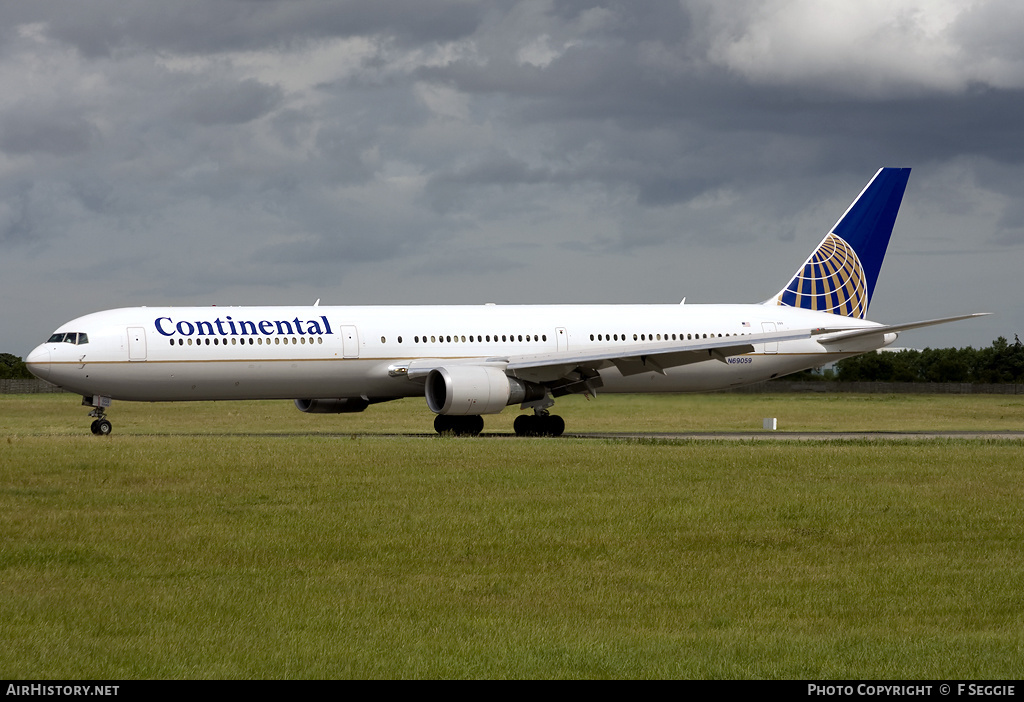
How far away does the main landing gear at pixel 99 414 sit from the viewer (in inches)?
1195

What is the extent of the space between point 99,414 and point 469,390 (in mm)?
9338

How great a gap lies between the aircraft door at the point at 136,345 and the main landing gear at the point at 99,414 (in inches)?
59.2

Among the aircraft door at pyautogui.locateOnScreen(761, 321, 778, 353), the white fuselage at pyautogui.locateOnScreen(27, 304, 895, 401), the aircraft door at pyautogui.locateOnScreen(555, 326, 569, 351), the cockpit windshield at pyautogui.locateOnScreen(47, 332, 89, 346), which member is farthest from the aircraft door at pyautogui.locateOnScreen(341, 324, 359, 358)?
the aircraft door at pyautogui.locateOnScreen(761, 321, 778, 353)

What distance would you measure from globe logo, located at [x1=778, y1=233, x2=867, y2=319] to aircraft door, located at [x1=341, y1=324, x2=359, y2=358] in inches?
553

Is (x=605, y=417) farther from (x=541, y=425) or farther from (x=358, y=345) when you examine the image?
(x=358, y=345)

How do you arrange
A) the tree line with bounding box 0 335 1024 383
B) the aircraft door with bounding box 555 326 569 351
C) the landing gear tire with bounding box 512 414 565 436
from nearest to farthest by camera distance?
1. the landing gear tire with bounding box 512 414 565 436
2. the aircraft door with bounding box 555 326 569 351
3. the tree line with bounding box 0 335 1024 383

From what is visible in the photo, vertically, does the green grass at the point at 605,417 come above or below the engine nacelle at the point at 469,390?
below

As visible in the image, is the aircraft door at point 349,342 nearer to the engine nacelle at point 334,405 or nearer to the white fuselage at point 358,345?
the white fuselage at point 358,345

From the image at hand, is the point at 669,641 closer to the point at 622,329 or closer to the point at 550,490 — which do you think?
the point at 550,490

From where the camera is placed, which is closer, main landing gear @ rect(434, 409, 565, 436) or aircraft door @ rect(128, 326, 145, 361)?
aircraft door @ rect(128, 326, 145, 361)

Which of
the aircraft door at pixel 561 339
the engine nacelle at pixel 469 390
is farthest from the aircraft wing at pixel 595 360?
the engine nacelle at pixel 469 390

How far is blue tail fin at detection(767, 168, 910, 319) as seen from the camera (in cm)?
3856

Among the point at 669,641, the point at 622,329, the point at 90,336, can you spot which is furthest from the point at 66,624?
the point at 622,329

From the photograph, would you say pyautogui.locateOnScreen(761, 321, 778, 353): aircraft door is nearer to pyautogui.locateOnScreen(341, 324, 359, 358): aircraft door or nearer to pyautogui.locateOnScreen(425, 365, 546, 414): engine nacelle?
pyautogui.locateOnScreen(425, 365, 546, 414): engine nacelle
